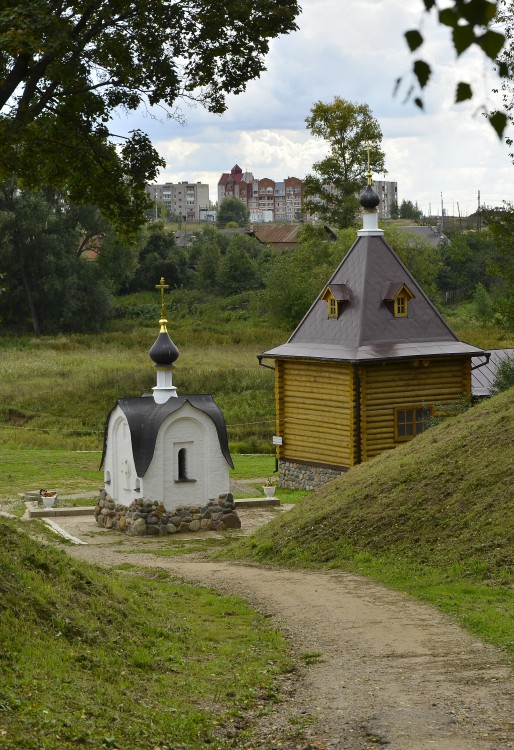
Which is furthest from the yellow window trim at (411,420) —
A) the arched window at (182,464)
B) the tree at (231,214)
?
the tree at (231,214)

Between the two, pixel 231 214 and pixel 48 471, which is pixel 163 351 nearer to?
pixel 48 471

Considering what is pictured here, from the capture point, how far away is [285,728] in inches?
307

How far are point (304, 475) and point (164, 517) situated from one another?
20.8 feet

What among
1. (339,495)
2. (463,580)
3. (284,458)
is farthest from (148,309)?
(463,580)

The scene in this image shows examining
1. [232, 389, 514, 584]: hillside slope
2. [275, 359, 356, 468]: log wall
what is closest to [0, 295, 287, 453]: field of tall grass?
[275, 359, 356, 468]: log wall

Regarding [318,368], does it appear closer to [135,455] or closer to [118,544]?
[135,455]

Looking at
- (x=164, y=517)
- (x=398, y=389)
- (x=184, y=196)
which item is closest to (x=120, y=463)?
(x=164, y=517)

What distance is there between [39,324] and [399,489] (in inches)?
1791

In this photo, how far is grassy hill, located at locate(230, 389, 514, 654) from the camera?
1267 centimetres

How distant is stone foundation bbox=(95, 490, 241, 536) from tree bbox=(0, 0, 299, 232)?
8407 millimetres

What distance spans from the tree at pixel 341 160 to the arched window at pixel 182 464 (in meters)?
28.8

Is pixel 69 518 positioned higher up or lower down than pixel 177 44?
lower down

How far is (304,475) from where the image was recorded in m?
26.1

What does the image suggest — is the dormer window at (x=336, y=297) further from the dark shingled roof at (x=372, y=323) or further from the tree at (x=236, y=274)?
the tree at (x=236, y=274)
